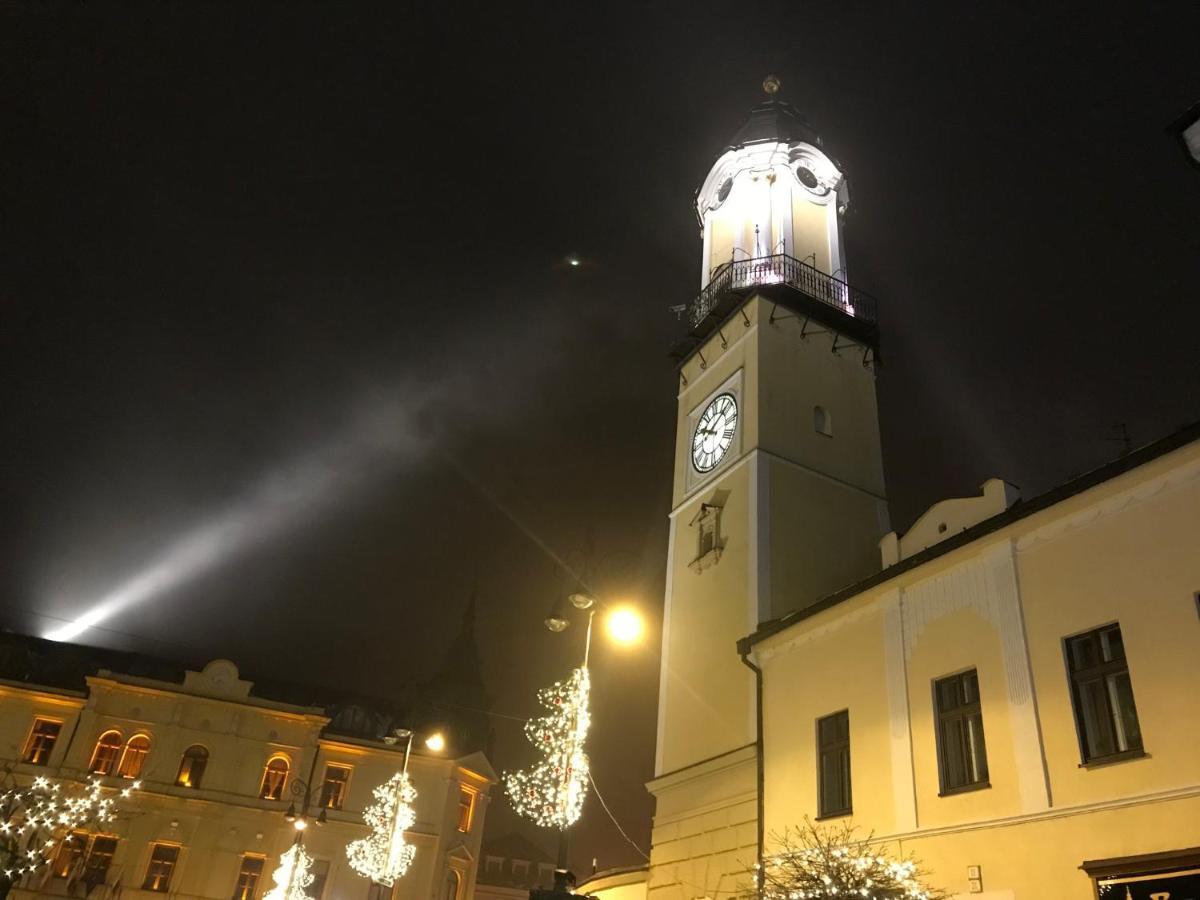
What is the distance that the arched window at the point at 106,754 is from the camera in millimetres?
43906

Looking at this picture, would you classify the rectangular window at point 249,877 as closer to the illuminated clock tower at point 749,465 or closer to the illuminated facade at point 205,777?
the illuminated facade at point 205,777

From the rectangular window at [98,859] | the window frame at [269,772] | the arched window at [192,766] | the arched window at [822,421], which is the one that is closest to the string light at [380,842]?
the window frame at [269,772]

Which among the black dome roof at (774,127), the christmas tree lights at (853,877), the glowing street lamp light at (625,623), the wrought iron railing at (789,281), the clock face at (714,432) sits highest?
the black dome roof at (774,127)

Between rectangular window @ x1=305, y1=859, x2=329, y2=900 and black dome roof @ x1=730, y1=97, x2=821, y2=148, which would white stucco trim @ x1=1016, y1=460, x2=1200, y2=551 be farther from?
rectangular window @ x1=305, y1=859, x2=329, y2=900

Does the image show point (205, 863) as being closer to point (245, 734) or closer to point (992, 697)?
point (245, 734)

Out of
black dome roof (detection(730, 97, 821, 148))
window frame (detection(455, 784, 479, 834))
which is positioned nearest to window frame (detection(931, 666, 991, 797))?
black dome roof (detection(730, 97, 821, 148))

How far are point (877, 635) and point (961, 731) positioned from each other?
240cm

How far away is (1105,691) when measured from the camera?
1174 cm

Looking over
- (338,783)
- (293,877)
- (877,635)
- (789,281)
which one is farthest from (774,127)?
(338,783)

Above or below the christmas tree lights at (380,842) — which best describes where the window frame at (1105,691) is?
below

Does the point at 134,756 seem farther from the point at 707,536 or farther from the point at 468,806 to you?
the point at 707,536

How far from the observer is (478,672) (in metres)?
77.1

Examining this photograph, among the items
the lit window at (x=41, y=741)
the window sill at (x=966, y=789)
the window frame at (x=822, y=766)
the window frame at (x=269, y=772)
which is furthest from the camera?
the window frame at (x=269, y=772)

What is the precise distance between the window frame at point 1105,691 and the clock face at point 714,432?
12.5 m
